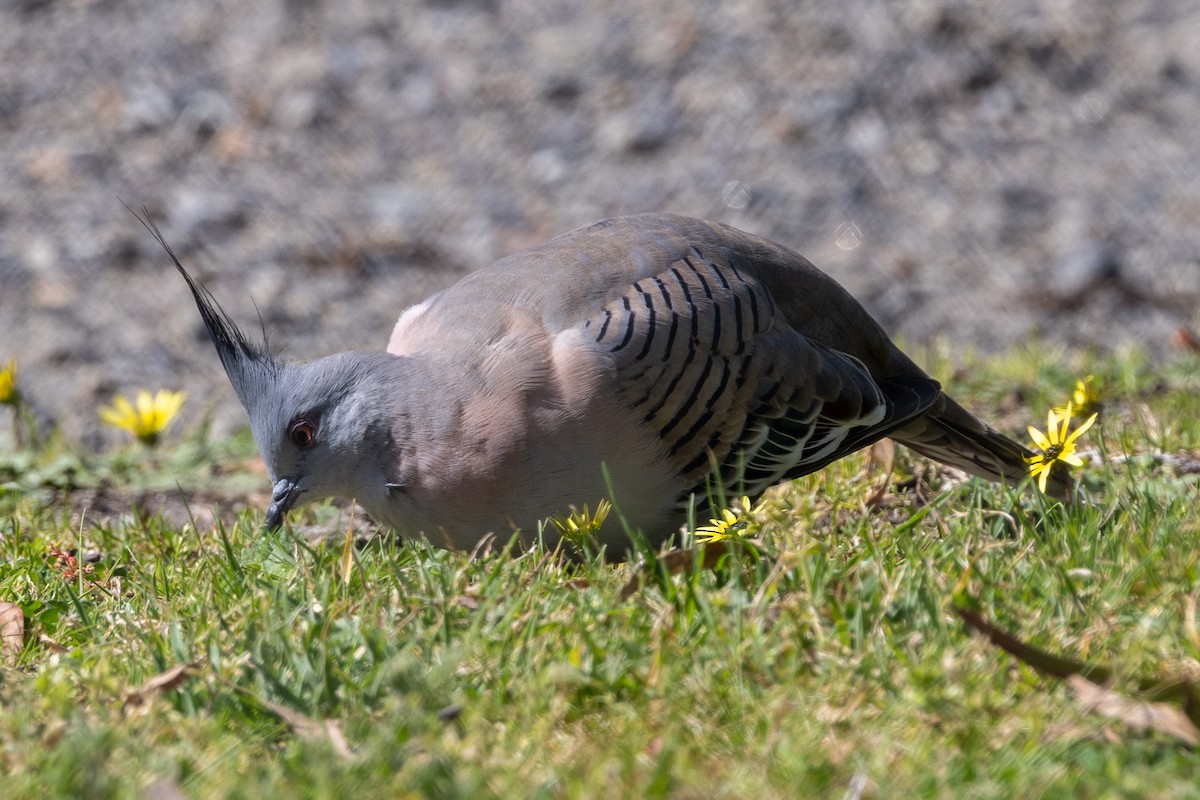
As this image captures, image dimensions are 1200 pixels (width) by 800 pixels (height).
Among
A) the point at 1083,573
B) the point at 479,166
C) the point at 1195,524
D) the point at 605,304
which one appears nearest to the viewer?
the point at 1083,573

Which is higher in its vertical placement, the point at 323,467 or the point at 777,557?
the point at 777,557

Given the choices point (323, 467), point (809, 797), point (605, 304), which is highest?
point (605, 304)

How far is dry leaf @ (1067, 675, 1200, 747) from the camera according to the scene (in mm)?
2664

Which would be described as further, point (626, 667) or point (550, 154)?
point (550, 154)

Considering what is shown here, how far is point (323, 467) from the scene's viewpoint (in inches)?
176

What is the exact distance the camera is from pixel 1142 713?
8.92 feet

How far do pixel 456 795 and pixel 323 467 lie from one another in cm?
213

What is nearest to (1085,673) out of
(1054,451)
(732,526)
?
(732,526)

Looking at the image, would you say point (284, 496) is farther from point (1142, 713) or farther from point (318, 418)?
point (1142, 713)

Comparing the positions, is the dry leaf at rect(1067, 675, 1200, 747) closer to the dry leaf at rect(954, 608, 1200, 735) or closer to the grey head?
the dry leaf at rect(954, 608, 1200, 735)

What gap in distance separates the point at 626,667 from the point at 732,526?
788 mm

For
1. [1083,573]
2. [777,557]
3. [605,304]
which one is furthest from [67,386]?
[1083,573]

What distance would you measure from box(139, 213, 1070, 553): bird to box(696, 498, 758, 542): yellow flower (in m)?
0.33

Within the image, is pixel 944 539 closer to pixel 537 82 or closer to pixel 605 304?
pixel 605 304
